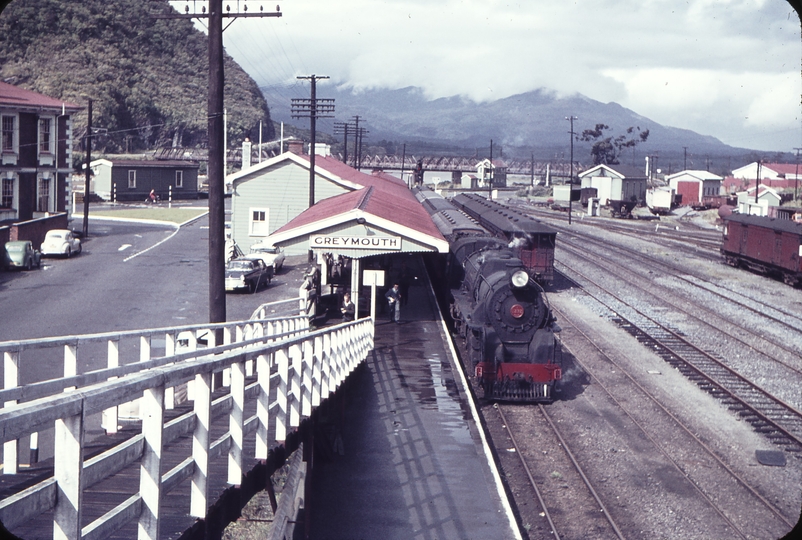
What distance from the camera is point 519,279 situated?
17.0m

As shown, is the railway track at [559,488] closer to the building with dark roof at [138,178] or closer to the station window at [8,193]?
the station window at [8,193]

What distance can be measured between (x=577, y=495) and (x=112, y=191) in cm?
6545

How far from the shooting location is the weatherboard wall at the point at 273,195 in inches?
1591

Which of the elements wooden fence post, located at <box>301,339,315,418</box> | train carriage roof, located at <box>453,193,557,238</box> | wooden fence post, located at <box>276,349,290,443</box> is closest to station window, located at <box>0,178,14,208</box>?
train carriage roof, located at <box>453,193,557,238</box>

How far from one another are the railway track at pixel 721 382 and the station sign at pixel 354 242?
332 inches

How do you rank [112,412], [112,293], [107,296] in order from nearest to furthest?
[112,412] < [107,296] < [112,293]

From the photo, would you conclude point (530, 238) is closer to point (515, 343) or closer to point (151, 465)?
point (515, 343)

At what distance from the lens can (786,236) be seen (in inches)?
1363

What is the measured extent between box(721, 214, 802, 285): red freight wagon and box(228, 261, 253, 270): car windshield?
23786mm

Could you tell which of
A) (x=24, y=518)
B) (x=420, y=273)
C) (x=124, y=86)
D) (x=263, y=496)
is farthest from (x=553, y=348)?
(x=124, y=86)

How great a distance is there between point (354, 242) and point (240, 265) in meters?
11.6

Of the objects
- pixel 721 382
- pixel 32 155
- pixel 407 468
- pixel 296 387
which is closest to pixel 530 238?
pixel 721 382

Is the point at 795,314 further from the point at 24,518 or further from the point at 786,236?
the point at 24,518

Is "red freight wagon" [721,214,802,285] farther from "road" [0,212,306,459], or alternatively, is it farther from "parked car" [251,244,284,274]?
"parked car" [251,244,284,274]
